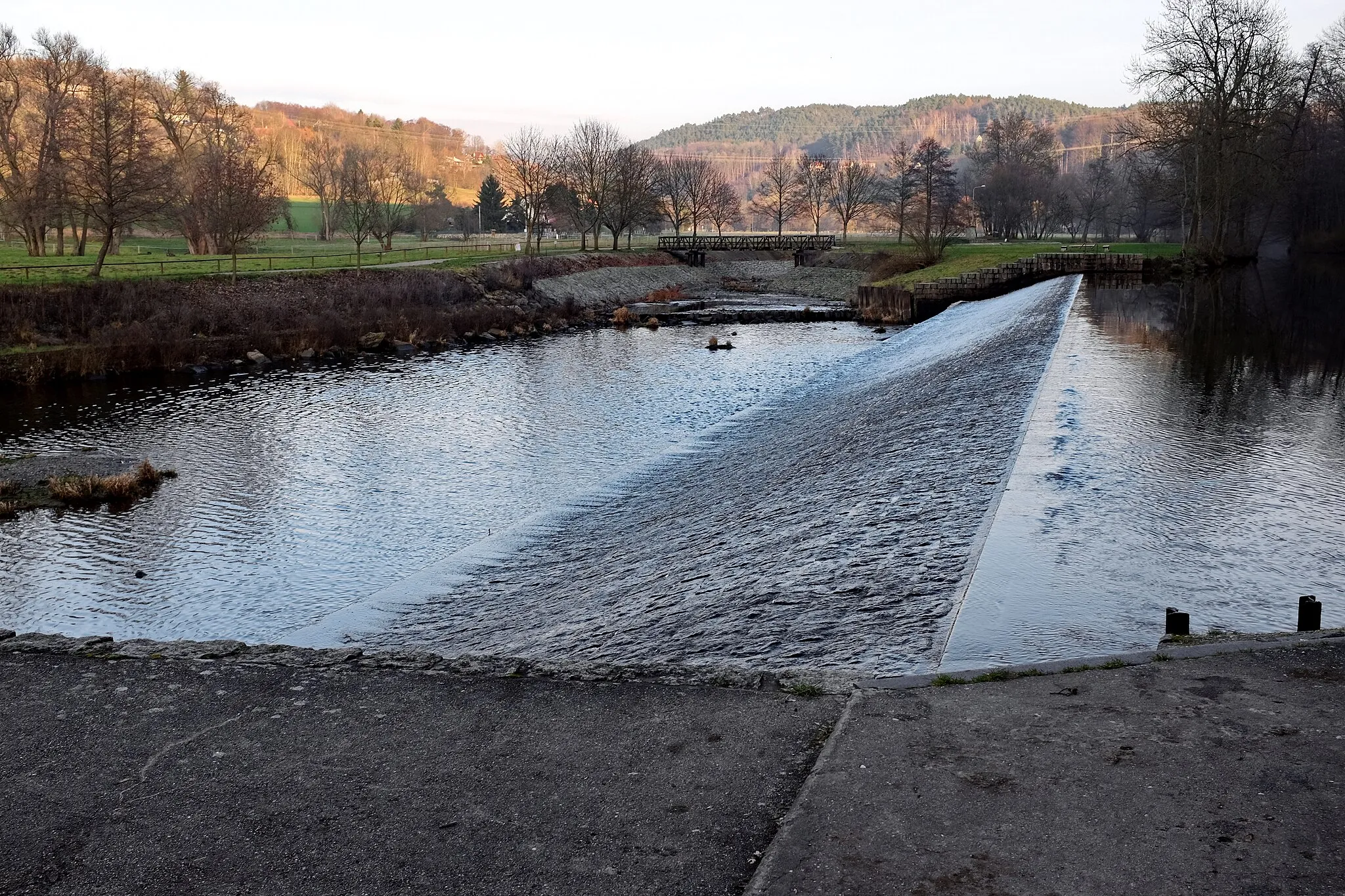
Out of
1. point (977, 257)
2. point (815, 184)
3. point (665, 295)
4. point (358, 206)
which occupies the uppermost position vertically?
point (815, 184)

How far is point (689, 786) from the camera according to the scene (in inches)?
249

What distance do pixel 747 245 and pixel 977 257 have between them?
3312 cm

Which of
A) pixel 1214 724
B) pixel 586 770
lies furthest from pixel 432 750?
pixel 1214 724

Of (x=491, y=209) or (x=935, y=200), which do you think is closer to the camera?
(x=935, y=200)

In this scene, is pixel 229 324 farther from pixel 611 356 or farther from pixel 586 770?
pixel 586 770

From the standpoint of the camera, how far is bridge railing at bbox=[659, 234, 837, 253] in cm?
9025

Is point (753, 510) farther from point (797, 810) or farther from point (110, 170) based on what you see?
point (110, 170)

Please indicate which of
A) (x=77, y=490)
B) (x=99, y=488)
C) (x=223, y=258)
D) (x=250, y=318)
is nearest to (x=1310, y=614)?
(x=99, y=488)

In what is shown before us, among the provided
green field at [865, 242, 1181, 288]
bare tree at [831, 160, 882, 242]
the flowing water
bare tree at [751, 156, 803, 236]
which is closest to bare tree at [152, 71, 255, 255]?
the flowing water

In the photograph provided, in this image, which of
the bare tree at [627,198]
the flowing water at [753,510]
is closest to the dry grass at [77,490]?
the flowing water at [753,510]

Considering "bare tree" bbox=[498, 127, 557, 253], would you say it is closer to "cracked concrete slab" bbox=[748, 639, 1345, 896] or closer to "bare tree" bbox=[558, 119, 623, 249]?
"bare tree" bbox=[558, 119, 623, 249]

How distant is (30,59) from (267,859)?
62.5 meters

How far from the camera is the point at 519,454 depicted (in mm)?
22969

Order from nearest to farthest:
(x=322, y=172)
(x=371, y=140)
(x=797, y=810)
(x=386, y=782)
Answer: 1. (x=797, y=810)
2. (x=386, y=782)
3. (x=322, y=172)
4. (x=371, y=140)
